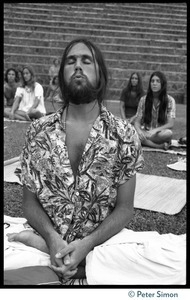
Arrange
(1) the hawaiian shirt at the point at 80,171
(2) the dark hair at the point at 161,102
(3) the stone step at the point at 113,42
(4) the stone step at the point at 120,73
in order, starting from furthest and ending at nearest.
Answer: (3) the stone step at the point at 113,42 < (4) the stone step at the point at 120,73 < (2) the dark hair at the point at 161,102 < (1) the hawaiian shirt at the point at 80,171

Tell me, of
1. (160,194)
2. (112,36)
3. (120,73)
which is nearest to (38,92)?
(160,194)

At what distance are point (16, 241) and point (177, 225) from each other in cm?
123

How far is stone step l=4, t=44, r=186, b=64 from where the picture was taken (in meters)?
11.9

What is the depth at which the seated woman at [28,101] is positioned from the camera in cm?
681

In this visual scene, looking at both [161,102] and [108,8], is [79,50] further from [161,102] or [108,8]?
[108,8]

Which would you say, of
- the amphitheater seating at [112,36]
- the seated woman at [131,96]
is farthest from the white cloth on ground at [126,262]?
the amphitheater seating at [112,36]

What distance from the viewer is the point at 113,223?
1792 millimetres

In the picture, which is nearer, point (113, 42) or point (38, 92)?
point (38, 92)

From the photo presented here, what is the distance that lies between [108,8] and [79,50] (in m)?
13.1

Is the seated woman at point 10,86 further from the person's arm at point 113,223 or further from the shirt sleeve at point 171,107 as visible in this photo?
the person's arm at point 113,223

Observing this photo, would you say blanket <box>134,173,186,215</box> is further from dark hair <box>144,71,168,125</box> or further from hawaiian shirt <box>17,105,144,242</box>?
dark hair <box>144,71,168,125</box>

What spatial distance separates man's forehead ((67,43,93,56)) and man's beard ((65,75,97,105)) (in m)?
0.12

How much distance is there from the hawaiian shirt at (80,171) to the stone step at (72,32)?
11.1 m

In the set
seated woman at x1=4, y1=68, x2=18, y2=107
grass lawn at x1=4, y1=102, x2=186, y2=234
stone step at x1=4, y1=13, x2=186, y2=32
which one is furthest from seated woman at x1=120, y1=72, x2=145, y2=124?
stone step at x1=4, y1=13, x2=186, y2=32
